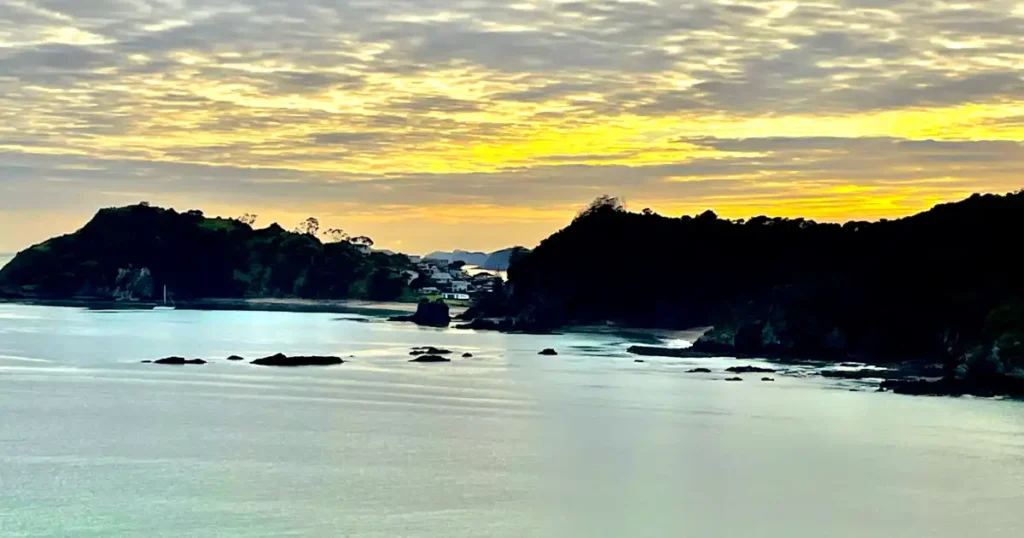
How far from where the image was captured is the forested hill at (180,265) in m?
145

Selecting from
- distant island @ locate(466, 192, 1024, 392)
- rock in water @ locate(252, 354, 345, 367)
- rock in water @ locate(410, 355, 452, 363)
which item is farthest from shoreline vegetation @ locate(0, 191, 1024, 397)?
rock in water @ locate(252, 354, 345, 367)

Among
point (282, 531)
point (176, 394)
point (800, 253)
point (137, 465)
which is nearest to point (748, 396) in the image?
point (176, 394)

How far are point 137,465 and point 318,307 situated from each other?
109 m

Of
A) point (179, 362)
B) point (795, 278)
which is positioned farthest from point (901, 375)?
point (179, 362)

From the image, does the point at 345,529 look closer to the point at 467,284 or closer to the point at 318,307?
the point at 318,307

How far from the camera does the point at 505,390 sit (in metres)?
49.5

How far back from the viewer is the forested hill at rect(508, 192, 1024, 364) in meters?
63.2

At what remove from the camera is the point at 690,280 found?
3875 inches

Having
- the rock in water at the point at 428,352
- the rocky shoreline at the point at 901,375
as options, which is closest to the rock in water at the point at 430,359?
the rock in water at the point at 428,352

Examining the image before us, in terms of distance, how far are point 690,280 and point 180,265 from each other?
239 feet

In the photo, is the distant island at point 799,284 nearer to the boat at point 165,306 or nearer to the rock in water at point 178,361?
the rock in water at point 178,361

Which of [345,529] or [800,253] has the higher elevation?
[800,253]

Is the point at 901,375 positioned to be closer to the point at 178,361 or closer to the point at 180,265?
the point at 178,361

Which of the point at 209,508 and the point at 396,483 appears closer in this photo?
the point at 209,508
